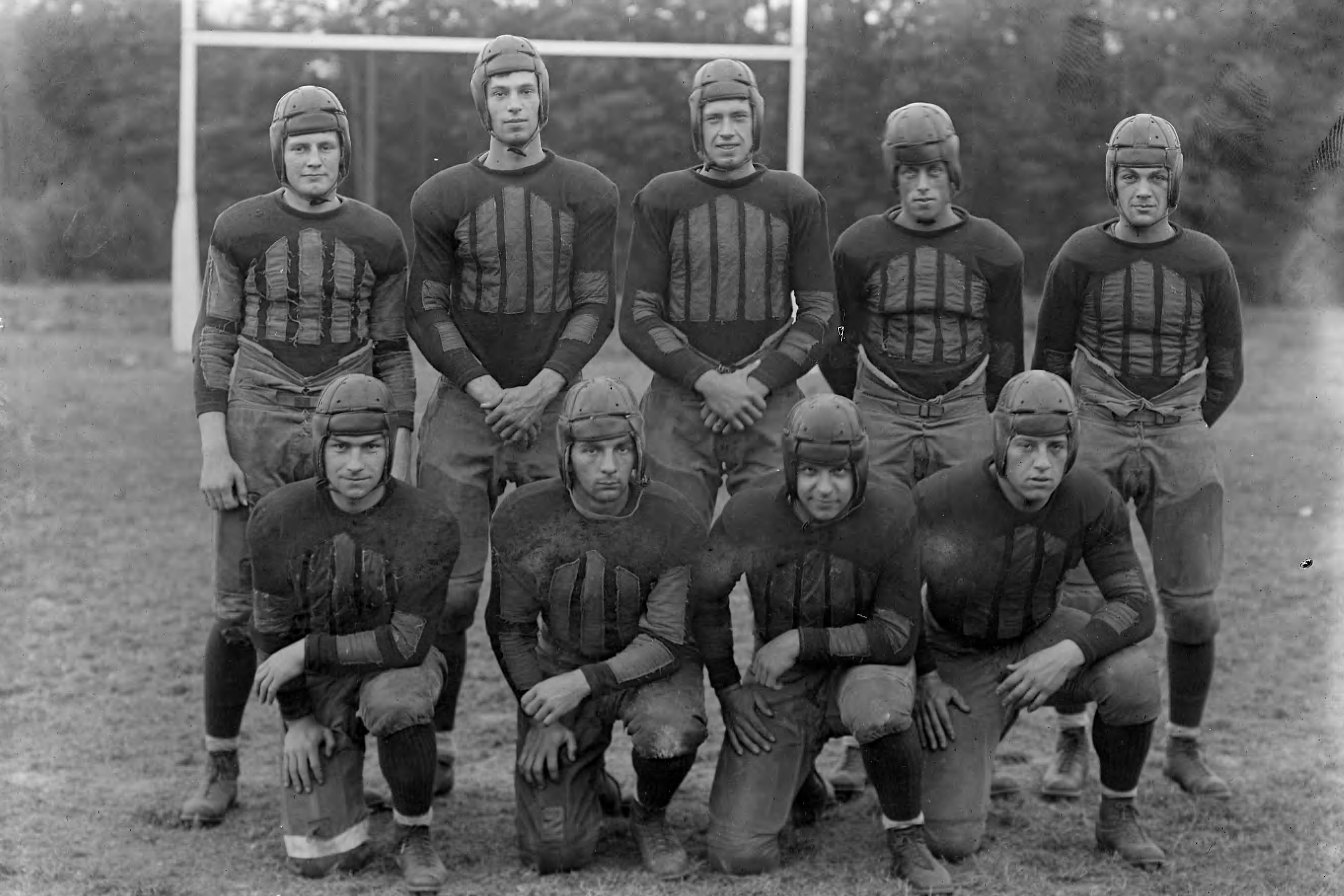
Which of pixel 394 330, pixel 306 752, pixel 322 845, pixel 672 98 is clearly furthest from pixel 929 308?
pixel 672 98

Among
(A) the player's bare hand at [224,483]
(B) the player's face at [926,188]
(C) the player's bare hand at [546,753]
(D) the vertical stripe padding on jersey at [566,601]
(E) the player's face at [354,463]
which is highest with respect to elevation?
(B) the player's face at [926,188]

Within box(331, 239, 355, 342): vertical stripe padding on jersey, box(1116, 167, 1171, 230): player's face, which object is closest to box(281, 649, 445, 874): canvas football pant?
box(331, 239, 355, 342): vertical stripe padding on jersey

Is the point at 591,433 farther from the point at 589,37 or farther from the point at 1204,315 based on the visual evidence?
the point at 589,37

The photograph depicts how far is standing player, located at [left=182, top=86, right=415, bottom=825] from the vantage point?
5.17 meters

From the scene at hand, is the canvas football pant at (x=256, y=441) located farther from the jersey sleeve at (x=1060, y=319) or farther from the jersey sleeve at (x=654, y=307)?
the jersey sleeve at (x=1060, y=319)

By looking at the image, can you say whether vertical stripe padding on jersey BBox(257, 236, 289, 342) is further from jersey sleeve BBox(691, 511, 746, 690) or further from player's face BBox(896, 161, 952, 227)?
player's face BBox(896, 161, 952, 227)

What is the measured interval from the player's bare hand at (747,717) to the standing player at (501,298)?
944 mm

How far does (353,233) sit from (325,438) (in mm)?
820

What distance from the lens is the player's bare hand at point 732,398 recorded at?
523cm

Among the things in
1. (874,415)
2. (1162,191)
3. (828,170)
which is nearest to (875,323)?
(874,415)

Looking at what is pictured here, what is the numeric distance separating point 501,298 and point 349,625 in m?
1.20

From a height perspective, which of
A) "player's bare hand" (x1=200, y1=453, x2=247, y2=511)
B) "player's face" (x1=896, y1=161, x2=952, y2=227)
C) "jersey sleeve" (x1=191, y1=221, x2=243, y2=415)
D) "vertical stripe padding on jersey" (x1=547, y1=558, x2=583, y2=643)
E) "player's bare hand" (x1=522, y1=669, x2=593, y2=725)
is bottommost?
"player's bare hand" (x1=522, y1=669, x2=593, y2=725)

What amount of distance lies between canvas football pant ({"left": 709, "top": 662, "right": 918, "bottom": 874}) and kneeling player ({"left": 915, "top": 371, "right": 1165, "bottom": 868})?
0.95 ft

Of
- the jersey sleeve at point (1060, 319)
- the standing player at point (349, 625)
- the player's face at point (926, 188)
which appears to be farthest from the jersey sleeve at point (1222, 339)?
the standing player at point (349, 625)
